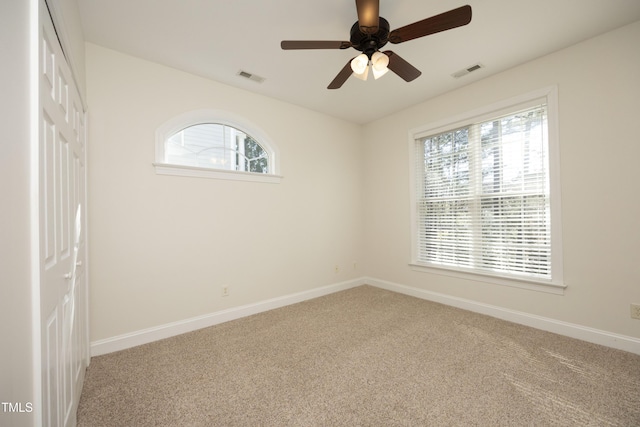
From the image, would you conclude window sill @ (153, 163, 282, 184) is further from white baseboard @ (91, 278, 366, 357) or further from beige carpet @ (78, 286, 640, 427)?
beige carpet @ (78, 286, 640, 427)

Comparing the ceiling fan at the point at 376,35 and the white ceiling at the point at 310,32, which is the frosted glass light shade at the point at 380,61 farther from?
the white ceiling at the point at 310,32

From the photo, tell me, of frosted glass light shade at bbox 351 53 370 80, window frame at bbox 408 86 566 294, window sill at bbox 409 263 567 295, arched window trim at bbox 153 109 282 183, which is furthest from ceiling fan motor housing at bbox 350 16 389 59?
window sill at bbox 409 263 567 295

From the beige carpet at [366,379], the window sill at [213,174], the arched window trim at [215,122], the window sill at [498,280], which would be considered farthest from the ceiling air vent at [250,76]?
the window sill at [498,280]

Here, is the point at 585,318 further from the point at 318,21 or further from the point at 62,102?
the point at 62,102

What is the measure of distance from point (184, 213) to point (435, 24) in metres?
2.75

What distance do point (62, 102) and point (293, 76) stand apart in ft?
7.15

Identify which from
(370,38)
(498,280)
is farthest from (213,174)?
(498,280)

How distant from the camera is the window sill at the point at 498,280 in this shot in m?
2.69

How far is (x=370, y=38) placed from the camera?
1914 mm

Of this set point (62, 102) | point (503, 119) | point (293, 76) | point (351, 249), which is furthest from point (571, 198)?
point (62, 102)

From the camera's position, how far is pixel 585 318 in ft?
8.21

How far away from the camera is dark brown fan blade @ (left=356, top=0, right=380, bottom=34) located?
167cm

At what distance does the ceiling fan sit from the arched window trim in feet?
5.03

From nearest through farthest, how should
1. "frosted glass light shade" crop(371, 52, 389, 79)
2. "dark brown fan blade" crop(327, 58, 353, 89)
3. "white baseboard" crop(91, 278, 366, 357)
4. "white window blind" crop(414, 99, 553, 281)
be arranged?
"frosted glass light shade" crop(371, 52, 389, 79) → "dark brown fan blade" crop(327, 58, 353, 89) → "white baseboard" crop(91, 278, 366, 357) → "white window blind" crop(414, 99, 553, 281)
